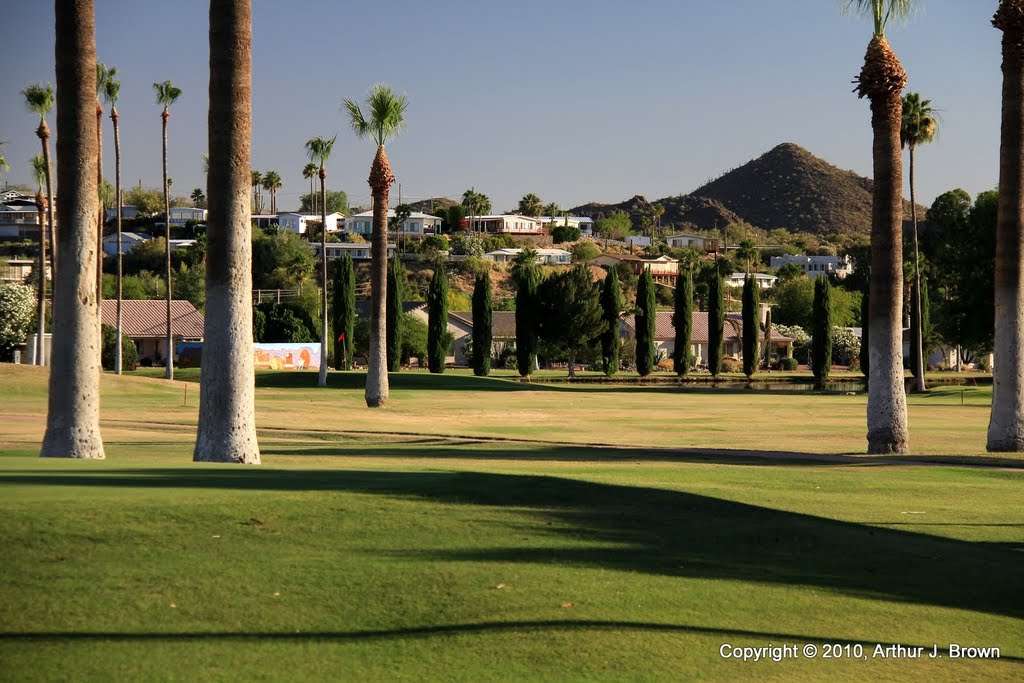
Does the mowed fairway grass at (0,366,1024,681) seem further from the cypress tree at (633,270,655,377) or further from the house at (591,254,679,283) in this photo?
the house at (591,254,679,283)

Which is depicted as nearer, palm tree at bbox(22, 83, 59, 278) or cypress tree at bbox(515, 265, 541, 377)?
palm tree at bbox(22, 83, 59, 278)

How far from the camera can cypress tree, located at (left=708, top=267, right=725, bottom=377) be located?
284 ft

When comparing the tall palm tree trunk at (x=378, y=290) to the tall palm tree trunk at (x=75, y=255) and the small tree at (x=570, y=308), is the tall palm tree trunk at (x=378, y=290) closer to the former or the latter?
the tall palm tree trunk at (x=75, y=255)

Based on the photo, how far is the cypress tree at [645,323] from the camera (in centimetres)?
8812

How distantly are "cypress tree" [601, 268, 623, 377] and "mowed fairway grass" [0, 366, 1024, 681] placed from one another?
68657mm

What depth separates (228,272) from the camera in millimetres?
18469

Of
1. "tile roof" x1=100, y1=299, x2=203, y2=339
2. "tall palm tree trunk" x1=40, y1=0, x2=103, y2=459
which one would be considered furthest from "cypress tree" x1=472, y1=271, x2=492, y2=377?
"tall palm tree trunk" x1=40, y1=0, x2=103, y2=459

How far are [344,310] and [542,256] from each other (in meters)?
100

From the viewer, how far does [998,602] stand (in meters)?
10.7

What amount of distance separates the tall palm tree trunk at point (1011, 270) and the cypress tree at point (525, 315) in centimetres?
5692

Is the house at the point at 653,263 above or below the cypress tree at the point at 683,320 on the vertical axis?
above

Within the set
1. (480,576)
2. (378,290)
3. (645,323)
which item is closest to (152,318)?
(645,323)

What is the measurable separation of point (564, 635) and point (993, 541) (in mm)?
6618

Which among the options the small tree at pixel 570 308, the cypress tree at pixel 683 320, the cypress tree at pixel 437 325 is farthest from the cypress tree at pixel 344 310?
the cypress tree at pixel 683 320
